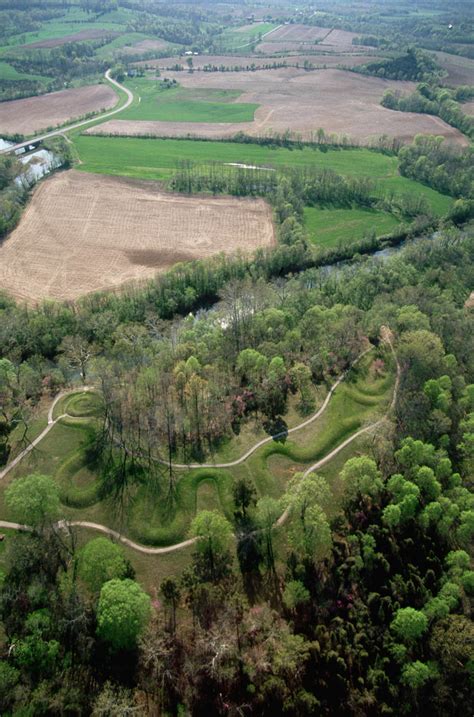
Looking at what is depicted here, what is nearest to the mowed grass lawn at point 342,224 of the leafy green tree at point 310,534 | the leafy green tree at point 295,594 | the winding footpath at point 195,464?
the winding footpath at point 195,464

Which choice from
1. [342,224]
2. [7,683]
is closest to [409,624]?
[7,683]

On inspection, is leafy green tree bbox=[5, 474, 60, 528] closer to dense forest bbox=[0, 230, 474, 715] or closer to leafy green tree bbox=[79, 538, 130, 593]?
dense forest bbox=[0, 230, 474, 715]

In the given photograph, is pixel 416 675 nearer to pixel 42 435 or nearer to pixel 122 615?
pixel 122 615

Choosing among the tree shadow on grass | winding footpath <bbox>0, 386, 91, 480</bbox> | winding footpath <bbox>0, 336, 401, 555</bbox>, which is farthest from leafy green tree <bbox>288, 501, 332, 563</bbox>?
winding footpath <bbox>0, 386, 91, 480</bbox>

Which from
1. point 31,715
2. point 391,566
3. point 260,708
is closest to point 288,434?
point 391,566

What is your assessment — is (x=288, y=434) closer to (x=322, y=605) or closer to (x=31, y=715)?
(x=322, y=605)

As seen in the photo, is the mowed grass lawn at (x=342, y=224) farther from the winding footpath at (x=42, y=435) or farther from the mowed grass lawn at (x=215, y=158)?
the winding footpath at (x=42, y=435)
